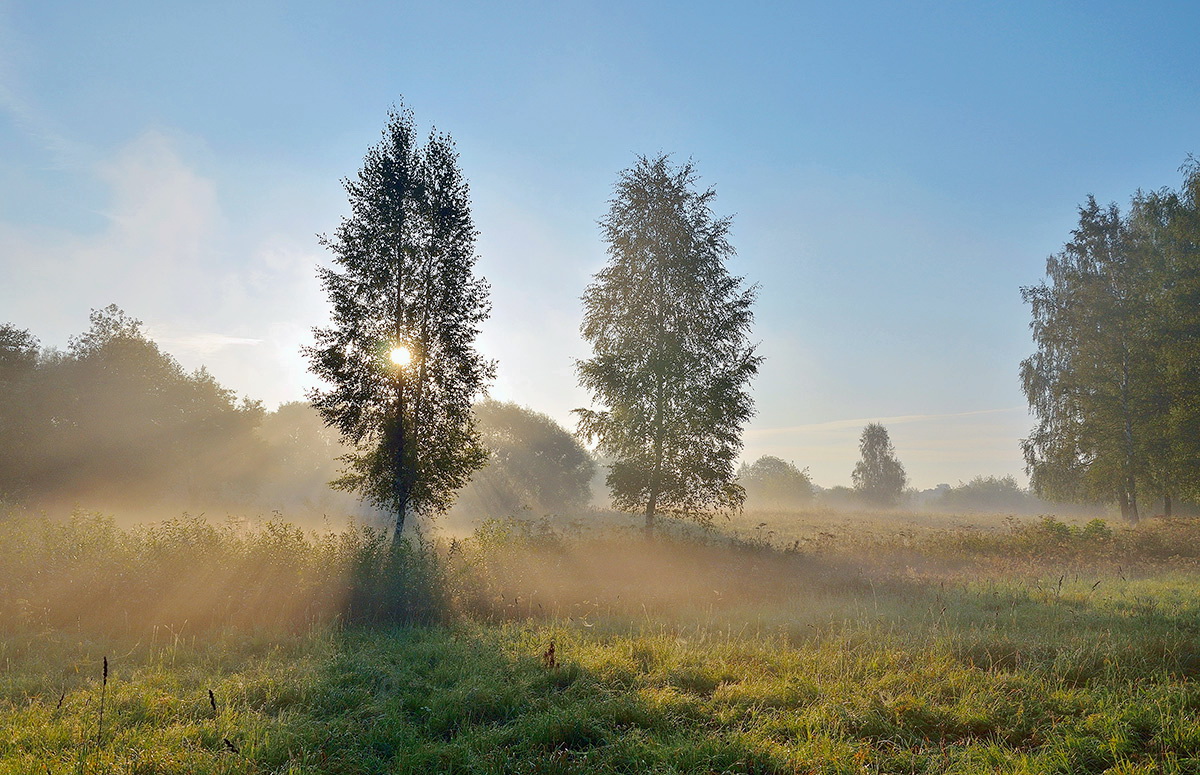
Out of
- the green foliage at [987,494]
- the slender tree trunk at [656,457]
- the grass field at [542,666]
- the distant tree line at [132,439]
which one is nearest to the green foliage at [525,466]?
the distant tree line at [132,439]

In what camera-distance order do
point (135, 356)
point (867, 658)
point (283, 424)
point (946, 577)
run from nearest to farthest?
1. point (867, 658)
2. point (946, 577)
3. point (135, 356)
4. point (283, 424)

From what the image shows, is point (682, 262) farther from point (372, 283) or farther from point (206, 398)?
point (206, 398)

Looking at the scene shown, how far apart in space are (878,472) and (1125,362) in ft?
146

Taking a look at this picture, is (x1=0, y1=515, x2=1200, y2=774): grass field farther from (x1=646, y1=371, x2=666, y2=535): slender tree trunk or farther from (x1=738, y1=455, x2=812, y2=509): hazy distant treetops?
(x1=738, y1=455, x2=812, y2=509): hazy distant treetops

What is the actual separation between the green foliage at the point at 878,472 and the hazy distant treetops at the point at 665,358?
183 feet

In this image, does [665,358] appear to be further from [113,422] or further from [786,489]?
[786,489]

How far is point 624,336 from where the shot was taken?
16.9 m

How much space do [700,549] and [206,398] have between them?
3097 cm

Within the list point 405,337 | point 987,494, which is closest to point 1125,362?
point 405,337

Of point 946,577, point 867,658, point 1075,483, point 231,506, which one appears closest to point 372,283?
point 867,658

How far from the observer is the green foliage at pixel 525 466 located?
43.0m

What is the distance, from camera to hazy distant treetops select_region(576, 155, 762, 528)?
53.6 ft

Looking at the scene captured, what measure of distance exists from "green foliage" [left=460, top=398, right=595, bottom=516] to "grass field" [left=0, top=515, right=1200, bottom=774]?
30.9 m

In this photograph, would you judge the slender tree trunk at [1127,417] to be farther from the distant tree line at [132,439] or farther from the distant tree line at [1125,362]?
the distant tree line at [132,439]
